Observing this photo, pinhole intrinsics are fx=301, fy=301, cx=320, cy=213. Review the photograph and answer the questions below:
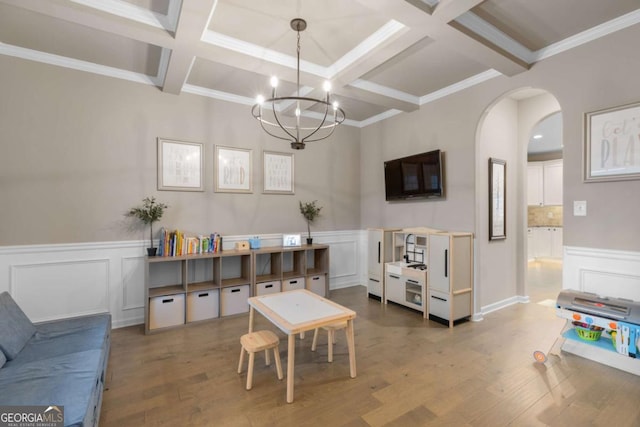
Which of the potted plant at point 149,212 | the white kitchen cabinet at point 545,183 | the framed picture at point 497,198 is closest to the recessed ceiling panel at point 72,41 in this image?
the potted plant at point 149,212

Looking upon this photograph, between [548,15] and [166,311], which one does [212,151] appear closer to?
[166,311]

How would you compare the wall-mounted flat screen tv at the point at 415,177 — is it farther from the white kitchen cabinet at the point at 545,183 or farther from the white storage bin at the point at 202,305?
the white kitchen cabinet at the point at 545,183

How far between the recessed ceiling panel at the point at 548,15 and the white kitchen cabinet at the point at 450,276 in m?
2.08

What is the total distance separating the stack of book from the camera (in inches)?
139

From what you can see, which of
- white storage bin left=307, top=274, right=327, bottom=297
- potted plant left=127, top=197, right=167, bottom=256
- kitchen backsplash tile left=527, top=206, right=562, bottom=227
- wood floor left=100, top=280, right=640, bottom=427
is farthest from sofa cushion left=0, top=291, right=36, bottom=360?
kitchen backsplash tile left=527, top=206, right=562, bottom=227

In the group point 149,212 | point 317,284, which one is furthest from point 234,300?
point 149,212

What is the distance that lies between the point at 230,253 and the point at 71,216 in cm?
171

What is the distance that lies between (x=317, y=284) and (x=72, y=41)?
393 cm

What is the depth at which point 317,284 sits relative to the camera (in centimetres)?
452

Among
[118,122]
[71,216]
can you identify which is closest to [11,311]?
[71,216]

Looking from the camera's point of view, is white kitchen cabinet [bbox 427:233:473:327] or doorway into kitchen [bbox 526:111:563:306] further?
doorway into kitchen [bbox 526:111:563:306]

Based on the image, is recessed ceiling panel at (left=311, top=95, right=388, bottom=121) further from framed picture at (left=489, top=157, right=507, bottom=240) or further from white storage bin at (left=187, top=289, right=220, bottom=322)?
white storage bin at (left=187, top=289, right=220, bottom=322)

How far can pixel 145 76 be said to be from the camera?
3576 millimetres

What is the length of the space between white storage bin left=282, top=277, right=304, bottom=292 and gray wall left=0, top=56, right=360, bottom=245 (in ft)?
2.71
